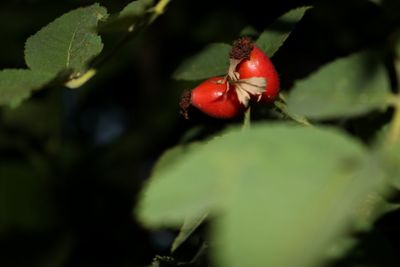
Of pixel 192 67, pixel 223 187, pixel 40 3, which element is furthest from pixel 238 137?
pixel 40 3

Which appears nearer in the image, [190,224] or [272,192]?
[272,192]

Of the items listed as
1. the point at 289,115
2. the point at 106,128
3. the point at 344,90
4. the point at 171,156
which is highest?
the point at 344,90

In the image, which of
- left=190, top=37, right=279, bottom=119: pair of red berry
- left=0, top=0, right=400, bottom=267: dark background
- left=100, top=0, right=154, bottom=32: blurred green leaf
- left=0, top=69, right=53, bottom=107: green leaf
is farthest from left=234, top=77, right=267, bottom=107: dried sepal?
left=0, top=0, right=400, bottom=267: dark background

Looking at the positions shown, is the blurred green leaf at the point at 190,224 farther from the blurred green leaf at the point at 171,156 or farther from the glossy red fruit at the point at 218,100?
the blurred green leaf at the point at 171,156

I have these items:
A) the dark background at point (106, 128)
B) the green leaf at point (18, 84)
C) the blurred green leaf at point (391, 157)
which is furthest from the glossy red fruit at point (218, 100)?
the dark background at point (106, 128)

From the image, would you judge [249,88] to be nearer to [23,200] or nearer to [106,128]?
[23,200]

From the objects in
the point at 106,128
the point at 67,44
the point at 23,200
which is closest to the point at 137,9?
the point at 67,44
